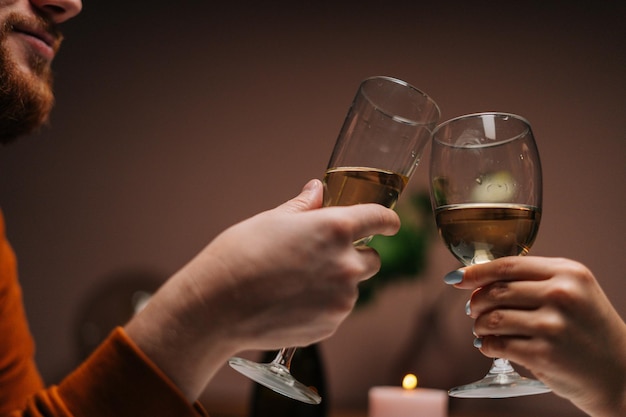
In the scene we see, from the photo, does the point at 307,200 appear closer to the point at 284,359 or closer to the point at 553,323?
the point at 284,359

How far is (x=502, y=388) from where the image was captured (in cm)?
83

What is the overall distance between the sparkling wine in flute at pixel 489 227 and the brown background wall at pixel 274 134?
37.5 inches

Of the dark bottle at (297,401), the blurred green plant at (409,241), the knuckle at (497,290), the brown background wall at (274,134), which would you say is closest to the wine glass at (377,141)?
the knuckle at (497,290)

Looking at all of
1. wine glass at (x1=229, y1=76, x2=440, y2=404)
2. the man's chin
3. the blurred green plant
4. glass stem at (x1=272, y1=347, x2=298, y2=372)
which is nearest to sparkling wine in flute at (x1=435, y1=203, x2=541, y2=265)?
wine glass at (x1=229, y1=76, x2=440, y2=404)

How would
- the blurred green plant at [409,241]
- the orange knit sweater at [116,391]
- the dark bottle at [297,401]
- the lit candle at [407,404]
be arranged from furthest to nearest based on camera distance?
1. the blurred green plant at [409,241]
2. the dark bottle at [297,401]
3. the lit candle at [407,404]
4. the orange knit sweater at [116,391]

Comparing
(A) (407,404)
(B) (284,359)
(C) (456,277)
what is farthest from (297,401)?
(C) (456,277)

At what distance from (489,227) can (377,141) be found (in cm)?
21

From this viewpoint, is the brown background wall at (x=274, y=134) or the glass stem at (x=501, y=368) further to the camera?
the brown background wall at (x=274, y=134)

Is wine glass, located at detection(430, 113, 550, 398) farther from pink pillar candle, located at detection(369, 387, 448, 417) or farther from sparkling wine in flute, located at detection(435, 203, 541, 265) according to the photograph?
pink pillar candle, located at detection(369, 387, 448, 417)

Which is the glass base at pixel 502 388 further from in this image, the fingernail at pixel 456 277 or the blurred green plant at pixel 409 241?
the blurred green plant at pixel 409 241

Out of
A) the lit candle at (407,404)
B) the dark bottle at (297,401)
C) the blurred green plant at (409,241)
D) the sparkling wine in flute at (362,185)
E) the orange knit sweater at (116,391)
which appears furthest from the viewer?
the blurred green plant at (409,241)

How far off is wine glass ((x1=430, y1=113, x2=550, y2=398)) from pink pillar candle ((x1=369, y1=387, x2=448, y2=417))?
38 centimetres

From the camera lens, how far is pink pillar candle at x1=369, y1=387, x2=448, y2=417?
123 cm

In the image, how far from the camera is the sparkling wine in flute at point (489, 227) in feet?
2.76
